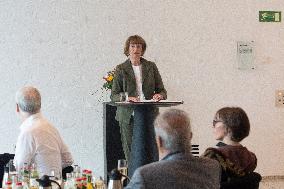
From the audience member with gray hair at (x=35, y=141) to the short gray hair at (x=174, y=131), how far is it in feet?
4.31

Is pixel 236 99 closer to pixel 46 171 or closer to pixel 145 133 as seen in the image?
pixel 145 133

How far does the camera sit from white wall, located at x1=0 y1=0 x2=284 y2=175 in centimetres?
667

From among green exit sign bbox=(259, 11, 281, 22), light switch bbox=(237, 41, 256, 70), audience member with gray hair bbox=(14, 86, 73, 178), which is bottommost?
audience member with gray hair bbox=(14, 86, 73, 178)

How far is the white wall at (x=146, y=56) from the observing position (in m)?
6.67

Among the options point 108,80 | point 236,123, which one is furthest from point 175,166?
point 108,80

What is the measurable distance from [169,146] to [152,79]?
3.13 meters

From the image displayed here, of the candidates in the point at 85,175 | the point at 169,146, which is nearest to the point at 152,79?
the point at 85,175

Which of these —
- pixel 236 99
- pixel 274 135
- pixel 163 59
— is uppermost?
pixel 163 59

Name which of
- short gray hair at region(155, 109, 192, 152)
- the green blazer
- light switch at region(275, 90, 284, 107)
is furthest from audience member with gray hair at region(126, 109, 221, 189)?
light switch at region(275, 90, 284, 107)

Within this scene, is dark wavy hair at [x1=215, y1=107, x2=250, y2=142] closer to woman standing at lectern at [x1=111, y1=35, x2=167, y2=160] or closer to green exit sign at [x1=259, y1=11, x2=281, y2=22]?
woman standing at lectern at [x1=111, y1=35, x2=167, y2=160]

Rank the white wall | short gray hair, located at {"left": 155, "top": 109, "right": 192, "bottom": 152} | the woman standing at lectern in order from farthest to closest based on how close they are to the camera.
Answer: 1. the white wall
2. the woman standing at lectern
3. short gray hair, located at {"left": 155, "top": 109, "right": 192, "bottom": 152}

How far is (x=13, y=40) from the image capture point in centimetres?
664

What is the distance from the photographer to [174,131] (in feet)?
8.63

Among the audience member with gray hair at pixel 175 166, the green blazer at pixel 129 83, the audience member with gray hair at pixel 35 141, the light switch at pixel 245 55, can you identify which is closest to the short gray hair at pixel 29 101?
the audience member with gray hair at pixel 35 141
